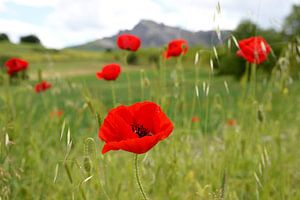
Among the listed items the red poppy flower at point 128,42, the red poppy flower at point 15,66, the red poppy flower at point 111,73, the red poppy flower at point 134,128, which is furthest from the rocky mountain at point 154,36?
the red poppy flower at point 134,128

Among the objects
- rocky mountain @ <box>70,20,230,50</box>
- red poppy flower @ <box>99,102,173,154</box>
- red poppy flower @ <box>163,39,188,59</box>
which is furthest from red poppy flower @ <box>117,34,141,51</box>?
red poppy flower @ <box>99,102,173,154</box>

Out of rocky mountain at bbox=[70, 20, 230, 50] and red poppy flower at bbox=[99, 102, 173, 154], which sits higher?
rocky mountain at bbox=[70, 20, 230, 50]

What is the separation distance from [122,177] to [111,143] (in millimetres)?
1579

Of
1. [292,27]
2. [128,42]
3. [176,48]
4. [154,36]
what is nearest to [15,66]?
[154,36]

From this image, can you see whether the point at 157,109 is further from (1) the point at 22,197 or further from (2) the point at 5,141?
(1) the point at 22,197

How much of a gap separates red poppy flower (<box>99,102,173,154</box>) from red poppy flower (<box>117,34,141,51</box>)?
969 millimetres

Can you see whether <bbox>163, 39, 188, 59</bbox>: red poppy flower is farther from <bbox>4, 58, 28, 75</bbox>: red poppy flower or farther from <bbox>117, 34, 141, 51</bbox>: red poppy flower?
<bbox>4, 58, 28, 75</bbox>: red poppy flower

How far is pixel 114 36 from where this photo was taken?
2.32 meters

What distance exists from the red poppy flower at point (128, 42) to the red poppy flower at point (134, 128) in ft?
3.18

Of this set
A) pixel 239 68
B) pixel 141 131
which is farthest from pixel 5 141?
pixel 239 68

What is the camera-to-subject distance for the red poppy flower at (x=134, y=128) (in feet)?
3.34

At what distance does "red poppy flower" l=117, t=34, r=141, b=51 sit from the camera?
214 centimetres

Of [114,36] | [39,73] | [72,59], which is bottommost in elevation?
[72,59]

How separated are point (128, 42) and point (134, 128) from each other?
1.01 metres
